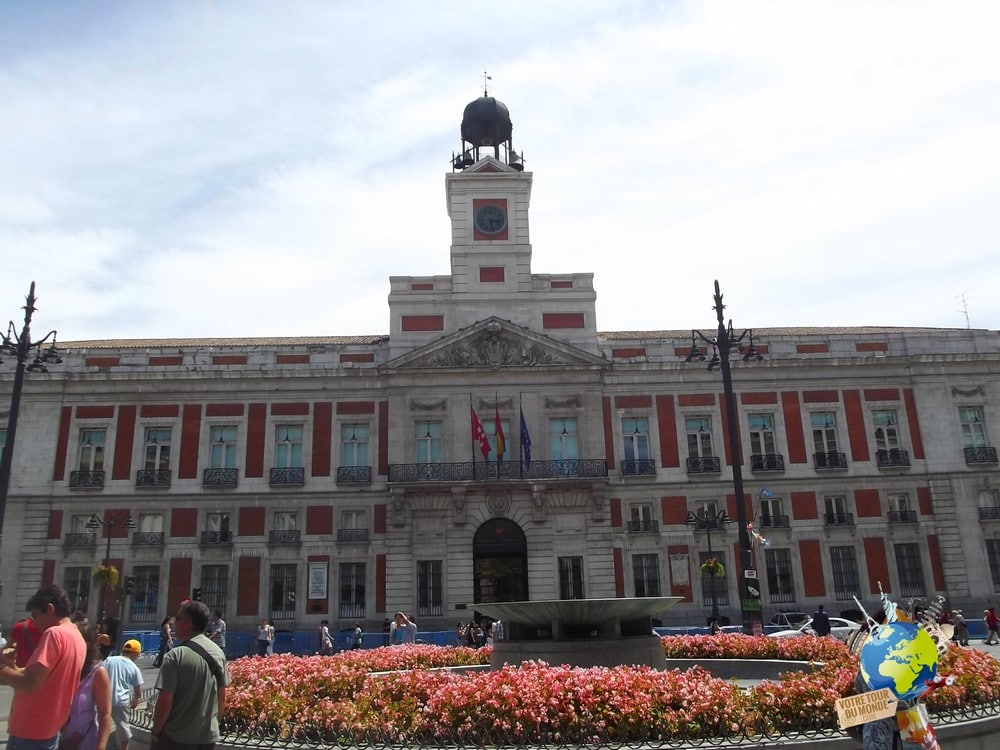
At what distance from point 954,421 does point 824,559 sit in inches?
333

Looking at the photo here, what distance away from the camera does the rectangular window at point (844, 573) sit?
108 feet

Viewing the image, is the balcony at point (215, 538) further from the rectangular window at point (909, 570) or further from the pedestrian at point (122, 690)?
the rectangular window at point (909, 570)

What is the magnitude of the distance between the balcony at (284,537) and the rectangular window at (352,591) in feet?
6.75

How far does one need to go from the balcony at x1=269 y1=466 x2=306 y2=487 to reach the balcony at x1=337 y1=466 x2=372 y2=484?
4.92 ft

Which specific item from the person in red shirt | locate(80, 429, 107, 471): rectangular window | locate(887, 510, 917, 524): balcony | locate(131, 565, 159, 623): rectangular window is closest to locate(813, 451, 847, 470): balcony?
locate(887, 510, 917, 524): balcony

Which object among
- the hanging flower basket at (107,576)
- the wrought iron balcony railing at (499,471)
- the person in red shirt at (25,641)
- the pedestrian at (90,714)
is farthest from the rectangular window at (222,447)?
the person in red shirt at (25,641)

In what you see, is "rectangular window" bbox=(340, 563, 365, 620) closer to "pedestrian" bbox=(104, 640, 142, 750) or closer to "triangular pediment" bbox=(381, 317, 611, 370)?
"triangular pediment" bbox=(381, 317, 611, 370)

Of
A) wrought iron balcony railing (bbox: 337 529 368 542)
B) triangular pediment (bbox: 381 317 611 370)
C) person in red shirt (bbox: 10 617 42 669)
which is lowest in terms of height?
person in red shirt (bbox: 10 617 42 669)

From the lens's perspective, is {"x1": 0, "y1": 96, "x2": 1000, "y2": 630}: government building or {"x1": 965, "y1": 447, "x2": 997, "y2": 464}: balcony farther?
{"x1": 965, "y1": 447, "x2": 997, "y2": 464}: balcony

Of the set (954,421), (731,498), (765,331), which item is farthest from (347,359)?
(954,421)

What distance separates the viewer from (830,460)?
1347 inches

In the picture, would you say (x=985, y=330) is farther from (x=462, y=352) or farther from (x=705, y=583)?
(x=462, y=352)

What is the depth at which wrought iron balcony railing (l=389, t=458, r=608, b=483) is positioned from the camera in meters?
32.8

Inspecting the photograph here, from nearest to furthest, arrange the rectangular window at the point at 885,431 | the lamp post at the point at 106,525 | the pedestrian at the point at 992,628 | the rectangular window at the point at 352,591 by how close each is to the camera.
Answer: the pedestrian at the point at 992,628 < the lamp post at the point at 106,525 < the rectangular window at the point at 352,591 < the rectangular window at the point at 885,431
